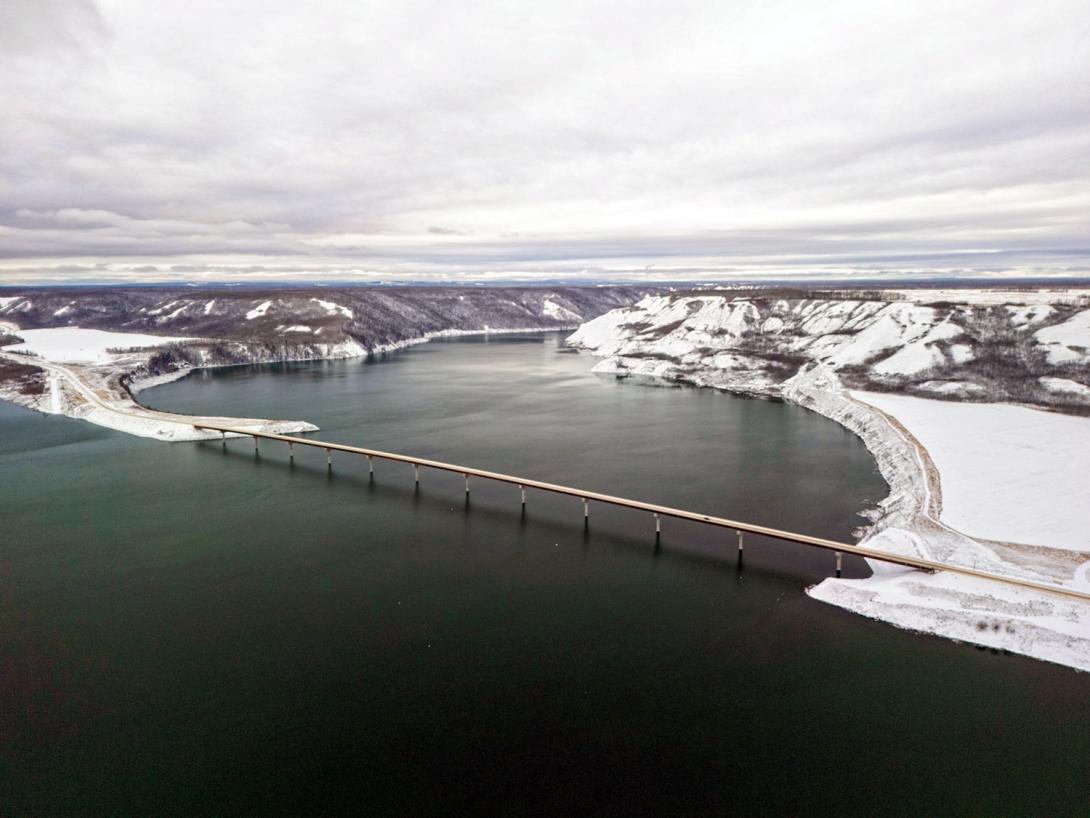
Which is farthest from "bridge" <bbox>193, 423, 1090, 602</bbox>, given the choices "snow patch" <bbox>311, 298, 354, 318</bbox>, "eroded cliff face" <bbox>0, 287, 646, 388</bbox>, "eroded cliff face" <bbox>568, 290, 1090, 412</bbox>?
"snow patch" <bbox>311, 298, 354, 318</bbox>

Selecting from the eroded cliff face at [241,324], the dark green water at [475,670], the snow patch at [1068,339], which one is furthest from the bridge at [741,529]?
the eroded cliff face at [241,324]

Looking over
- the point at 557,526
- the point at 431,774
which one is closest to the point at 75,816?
the point at 431,774

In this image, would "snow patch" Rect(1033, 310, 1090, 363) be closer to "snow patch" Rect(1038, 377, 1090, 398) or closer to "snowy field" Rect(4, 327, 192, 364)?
"snow patch" Rect(1038, 377, 1090, 398)

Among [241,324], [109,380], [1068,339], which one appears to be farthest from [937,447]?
[241,324]

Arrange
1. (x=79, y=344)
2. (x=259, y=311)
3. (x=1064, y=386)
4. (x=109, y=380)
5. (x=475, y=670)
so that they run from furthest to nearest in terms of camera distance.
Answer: (x=259, y=311)
(x=79, y=344)
(x=109, y=380)
(x=1064, y=386)
(x=475, y=670)

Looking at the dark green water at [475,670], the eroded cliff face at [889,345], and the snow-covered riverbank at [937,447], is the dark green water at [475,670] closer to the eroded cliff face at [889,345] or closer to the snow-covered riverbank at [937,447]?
the snow-covered riverbank at [937,447]

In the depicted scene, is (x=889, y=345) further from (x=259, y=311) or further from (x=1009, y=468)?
(x=259, y=311)
